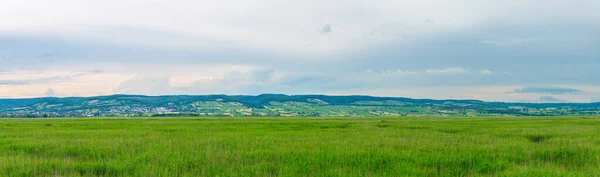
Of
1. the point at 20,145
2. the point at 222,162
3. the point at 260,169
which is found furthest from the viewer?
the point at 20,145

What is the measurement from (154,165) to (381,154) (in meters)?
7.14

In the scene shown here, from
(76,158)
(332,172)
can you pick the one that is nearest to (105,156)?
(76,158)

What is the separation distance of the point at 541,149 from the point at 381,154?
21.5 feet

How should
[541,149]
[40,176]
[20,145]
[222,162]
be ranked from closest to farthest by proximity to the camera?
[40,176]
[222,162]
[541,149]
[20,145]

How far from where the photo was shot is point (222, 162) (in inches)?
474

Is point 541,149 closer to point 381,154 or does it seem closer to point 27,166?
point 381,154

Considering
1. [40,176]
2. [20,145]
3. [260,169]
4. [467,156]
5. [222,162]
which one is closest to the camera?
[40,176]

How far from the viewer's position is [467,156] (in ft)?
42.4

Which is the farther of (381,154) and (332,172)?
(381,154)

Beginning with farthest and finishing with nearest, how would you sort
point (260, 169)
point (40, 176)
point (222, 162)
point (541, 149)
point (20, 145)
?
point (20, 145)
point (541, 149)
point (222, 162)
point (260, 169)
point (40, 176)

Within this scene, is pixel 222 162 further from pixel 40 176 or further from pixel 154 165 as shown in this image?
pixel 40 176

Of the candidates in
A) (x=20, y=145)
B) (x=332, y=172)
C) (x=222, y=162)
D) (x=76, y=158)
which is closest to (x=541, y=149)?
(x=332, y=172)

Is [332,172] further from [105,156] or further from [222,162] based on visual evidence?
[105,156]

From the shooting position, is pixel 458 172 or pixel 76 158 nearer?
pixel 458 172
